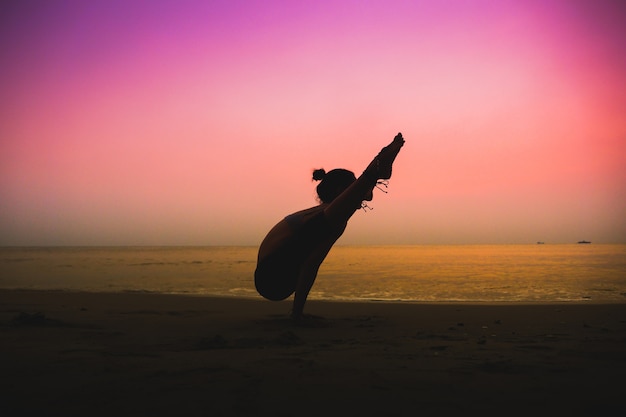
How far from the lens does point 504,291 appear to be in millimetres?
11359

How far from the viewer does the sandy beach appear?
251 centimetres

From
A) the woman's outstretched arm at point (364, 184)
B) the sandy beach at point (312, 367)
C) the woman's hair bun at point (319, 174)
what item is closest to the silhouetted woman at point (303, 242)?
the woman's outstretched arm at point (364, 184)

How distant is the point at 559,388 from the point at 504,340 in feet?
5.71

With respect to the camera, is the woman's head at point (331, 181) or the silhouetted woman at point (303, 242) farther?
the woman's head at point (331, 181)

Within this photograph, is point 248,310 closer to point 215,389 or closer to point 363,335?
point 363,335

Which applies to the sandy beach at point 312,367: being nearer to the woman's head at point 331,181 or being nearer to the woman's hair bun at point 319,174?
the woman's head at point 331,181

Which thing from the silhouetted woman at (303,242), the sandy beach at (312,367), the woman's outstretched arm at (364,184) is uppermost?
the woman's outstretched arm at (364,184)

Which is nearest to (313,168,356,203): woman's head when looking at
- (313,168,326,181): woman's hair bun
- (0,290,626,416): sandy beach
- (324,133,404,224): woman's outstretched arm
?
(313,168,326,181): woman's hair bun

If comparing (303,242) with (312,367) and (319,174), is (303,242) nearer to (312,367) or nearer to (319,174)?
(319,174)

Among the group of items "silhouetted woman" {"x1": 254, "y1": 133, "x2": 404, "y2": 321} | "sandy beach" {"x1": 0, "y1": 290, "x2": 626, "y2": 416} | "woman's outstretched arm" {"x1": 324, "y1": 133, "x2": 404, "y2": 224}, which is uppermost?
"woman's outstretched arm" {"x1": 324, "y1": 133, "x2": 404, "y2": 224}

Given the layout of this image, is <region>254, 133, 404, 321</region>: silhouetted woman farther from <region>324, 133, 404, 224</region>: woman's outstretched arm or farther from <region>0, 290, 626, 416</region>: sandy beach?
<region>0, 290, 626, 416</region>: sandy beach

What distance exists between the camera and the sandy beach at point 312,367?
2.51m

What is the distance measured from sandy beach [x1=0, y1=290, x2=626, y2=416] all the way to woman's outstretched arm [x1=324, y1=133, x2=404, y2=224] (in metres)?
1.25

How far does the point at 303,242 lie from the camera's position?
18.4 feet
